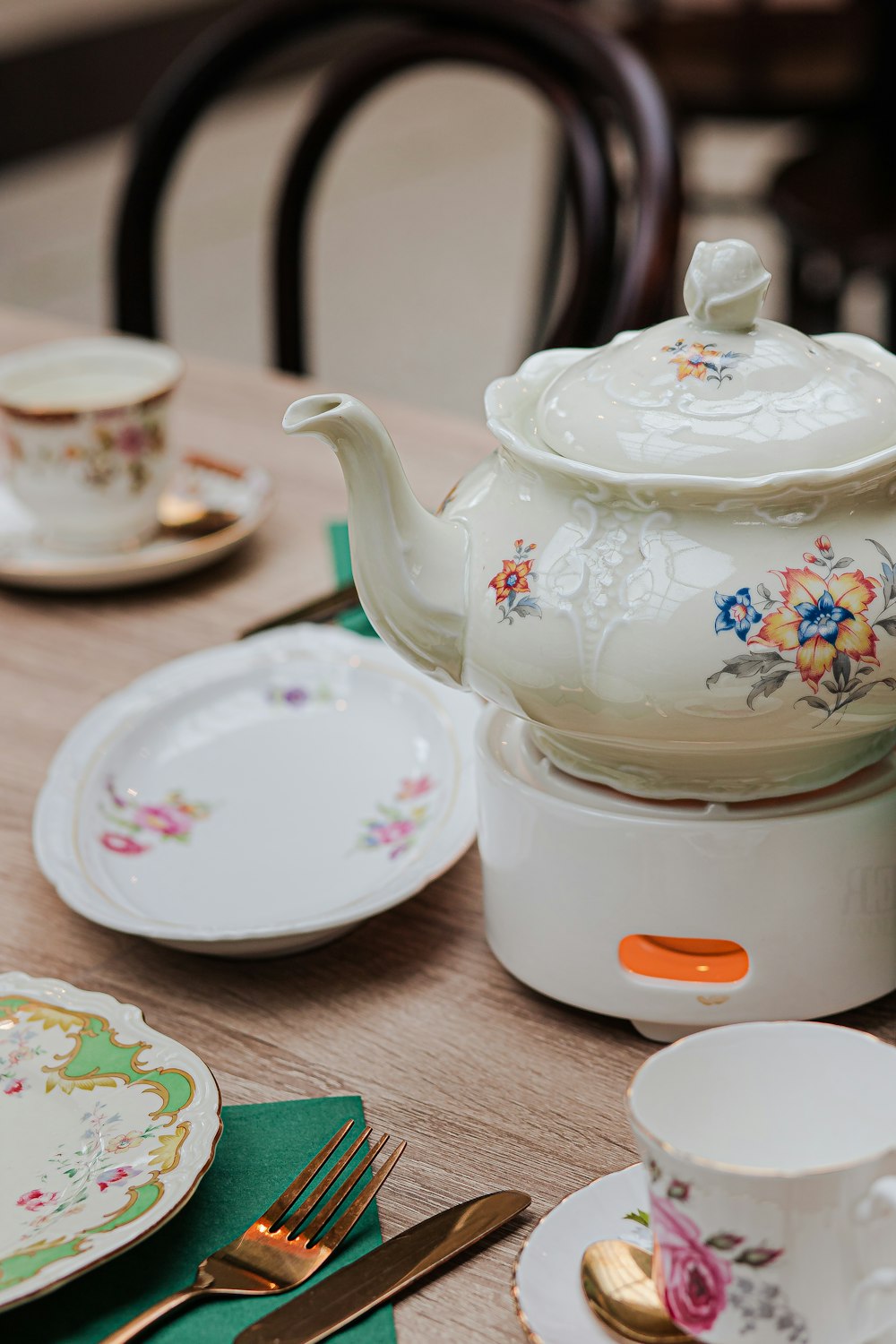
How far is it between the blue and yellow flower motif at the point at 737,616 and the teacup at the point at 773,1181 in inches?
4.5

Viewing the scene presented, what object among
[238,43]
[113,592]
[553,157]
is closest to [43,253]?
[553,157]

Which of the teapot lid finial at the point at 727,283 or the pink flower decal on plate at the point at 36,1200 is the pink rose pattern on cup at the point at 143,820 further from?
the teapot lid finial at the point at 727,283

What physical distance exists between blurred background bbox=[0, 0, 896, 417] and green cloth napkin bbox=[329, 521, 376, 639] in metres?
1.19

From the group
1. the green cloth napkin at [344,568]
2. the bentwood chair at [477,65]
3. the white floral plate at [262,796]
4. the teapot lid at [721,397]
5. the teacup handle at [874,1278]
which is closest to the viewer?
the teacup handle at [874,1278]

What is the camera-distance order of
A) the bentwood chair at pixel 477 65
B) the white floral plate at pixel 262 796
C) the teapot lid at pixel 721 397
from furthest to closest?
the bentwood chair at pixel 477 65 < the white floral plate at pixel 262 796 < the teapot lid at pixel 721 397

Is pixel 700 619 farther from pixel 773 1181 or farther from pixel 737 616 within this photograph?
pixel 773 1181

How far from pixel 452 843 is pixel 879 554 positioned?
23cm

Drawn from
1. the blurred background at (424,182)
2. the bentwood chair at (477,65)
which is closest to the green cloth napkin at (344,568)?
the bentwood chair at (477,65)

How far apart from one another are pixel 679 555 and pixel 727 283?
9 centimetres

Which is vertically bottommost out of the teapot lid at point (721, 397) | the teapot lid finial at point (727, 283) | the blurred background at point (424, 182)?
the blurred background at point (424, 182)

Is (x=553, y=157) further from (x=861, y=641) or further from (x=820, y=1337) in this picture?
(x=820, y=1337)

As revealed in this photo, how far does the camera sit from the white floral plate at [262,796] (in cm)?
58

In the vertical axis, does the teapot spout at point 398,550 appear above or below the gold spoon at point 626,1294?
above

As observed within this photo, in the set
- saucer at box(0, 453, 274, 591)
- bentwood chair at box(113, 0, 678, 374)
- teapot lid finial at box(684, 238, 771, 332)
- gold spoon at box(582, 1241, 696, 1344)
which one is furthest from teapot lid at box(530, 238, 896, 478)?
bentwood chair at box(113, 0, 678, 374)
